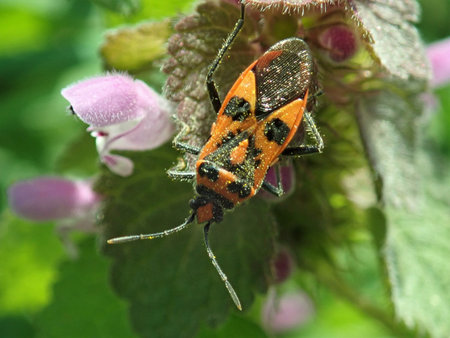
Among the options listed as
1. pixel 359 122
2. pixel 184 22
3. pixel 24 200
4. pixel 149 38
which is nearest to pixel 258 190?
pixel 359 122

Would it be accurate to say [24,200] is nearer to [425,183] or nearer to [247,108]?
[247,108]

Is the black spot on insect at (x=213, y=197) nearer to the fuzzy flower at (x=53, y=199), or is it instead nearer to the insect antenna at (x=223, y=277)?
the insect antenna at (x=223, y=277)

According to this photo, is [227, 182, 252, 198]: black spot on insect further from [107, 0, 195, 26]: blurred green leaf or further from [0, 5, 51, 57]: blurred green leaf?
[0, 5, 51, 57]: blurred green leaf

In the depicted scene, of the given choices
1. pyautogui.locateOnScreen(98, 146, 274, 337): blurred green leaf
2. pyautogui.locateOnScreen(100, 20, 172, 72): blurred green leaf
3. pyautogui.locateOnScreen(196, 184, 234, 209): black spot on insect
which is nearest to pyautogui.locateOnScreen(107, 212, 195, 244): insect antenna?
pyautogui.locateOnScreen(98, 146, 274, 337): blurred green leaf

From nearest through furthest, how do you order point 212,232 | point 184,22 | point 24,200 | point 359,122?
point 184,22 < point 359,122 < point 212,232 < point 24,200

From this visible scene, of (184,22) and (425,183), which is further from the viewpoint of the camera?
(425,183)

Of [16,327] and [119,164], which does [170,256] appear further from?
[16,327]
